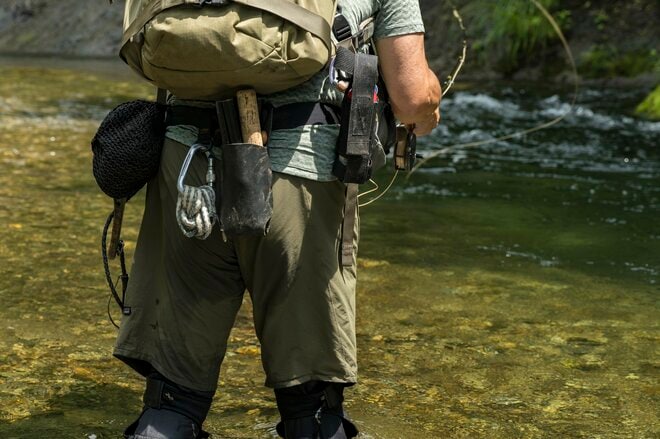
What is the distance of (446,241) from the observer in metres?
6.67

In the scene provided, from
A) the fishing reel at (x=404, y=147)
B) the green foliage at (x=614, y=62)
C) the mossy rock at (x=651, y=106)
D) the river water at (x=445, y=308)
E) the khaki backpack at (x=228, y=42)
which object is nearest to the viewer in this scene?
the khaki backpack at (x=228, y=42)

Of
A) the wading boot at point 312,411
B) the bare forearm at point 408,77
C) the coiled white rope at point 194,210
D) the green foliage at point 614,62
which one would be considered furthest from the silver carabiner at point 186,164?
the green foliage at point 614,62

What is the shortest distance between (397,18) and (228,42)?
49 centimetres

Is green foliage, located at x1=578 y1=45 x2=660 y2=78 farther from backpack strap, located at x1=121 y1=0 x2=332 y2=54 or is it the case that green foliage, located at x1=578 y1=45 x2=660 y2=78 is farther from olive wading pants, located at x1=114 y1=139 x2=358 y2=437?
backpack strap, located at x1=121 y1=0 x2=332 y2=54

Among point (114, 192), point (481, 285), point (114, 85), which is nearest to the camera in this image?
point (114, 192)

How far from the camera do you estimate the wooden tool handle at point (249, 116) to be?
8.71ft

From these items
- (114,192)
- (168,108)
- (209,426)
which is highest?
(168,108)

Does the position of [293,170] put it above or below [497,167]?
above

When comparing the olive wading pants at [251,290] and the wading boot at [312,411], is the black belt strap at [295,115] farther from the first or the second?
the wading boot at [312,411]

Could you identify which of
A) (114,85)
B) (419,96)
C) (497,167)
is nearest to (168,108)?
(419,96)

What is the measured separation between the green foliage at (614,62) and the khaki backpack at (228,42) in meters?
13.4

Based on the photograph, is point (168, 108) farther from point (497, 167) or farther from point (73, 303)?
point (497, 167)

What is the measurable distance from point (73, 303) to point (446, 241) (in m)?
2.54

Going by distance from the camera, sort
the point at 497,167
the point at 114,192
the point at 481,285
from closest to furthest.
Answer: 1. the point at 114,192
2. the point at 481,285
3. the point at 497,167
